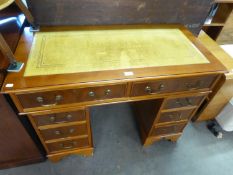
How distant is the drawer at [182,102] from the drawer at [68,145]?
58 cm

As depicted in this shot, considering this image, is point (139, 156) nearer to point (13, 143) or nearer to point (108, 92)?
point (108, 92)

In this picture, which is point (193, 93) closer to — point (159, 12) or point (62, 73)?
point (159, 12)

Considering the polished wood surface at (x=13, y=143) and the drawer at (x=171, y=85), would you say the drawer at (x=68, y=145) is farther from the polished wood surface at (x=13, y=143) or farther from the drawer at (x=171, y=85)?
the drawer at (x=171, y=85)

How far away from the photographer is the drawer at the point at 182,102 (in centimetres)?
104

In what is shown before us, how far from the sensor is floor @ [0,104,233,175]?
1266 mm

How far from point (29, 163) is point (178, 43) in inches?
51.5

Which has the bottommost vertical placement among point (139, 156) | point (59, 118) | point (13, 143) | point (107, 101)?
point (139, 156)

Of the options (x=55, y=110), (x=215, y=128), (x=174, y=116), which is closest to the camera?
(x=55, y=110)

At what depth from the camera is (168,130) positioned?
51.6 inches

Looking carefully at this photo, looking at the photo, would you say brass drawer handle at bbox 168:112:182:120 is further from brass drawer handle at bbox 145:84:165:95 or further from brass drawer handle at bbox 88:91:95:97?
brass drawer handle at bbox 88:91:95:97

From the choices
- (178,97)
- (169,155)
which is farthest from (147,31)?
(169,155)

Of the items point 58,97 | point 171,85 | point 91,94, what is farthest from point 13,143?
point 171,85

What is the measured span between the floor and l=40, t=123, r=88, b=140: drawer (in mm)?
346

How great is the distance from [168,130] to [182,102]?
1.09 ft
